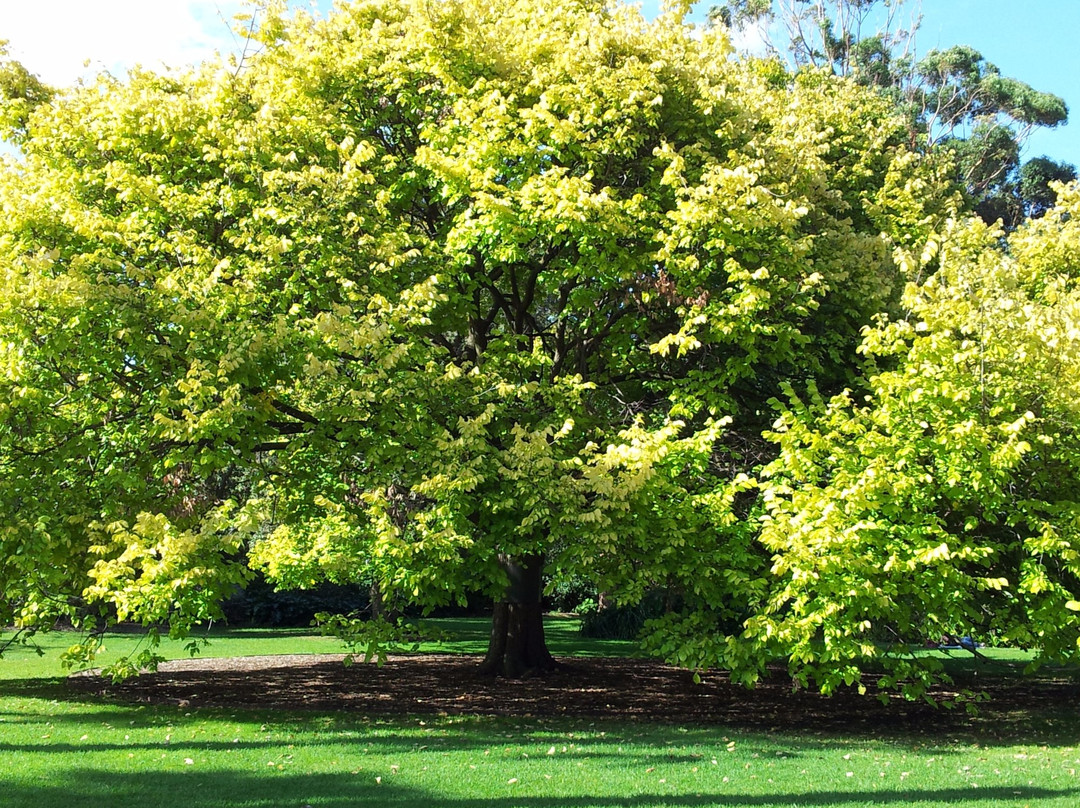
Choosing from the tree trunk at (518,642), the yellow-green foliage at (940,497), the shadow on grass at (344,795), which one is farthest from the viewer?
the tree trunk at (518,642)

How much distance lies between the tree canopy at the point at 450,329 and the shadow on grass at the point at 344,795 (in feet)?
5.29

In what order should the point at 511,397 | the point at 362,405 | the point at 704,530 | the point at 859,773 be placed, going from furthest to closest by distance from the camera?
the point at 511,397
the point at 704,530
the point at 362,405
the point at 859,773

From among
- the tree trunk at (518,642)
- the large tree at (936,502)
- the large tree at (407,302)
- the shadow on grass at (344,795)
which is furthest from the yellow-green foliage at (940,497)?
the tree trunk at (518,642)

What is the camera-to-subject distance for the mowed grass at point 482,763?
6805mm

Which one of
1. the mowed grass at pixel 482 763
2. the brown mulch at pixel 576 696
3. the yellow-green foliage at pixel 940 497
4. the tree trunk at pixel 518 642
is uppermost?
the yellow-green foliage at pixel 940 497

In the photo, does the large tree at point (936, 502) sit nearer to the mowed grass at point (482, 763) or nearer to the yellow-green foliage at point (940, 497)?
the yellow-green foliage at point (940, 497)

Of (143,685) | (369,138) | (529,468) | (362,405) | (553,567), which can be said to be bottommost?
(143,685)

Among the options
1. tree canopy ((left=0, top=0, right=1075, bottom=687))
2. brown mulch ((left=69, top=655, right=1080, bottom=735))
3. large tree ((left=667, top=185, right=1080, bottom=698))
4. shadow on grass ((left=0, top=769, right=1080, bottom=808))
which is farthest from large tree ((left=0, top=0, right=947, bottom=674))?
brown mulch ((left=69, top=655, right=1080, bottom=735))

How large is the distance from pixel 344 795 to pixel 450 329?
7.58 meters

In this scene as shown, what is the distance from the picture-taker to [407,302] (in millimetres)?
10133

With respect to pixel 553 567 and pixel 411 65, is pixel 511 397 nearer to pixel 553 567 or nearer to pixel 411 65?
pixel 553 567

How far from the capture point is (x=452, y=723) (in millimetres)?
10711

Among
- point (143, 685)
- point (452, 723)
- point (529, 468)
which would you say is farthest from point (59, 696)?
point (529, 468)

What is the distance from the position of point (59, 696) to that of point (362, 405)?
23.8 feet
